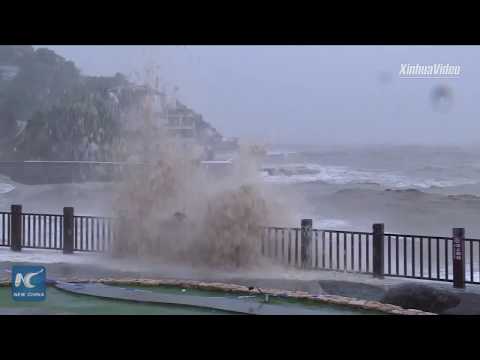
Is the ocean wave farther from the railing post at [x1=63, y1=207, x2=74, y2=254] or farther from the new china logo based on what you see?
the new china logo

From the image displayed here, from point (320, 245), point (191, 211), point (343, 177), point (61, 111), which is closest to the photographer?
point (343, 177)

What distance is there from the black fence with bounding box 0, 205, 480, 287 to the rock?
1.84ft

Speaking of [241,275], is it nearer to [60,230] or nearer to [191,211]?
[191,211]

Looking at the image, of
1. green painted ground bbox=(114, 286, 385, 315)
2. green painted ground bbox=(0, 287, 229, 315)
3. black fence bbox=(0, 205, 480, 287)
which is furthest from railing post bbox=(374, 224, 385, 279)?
green painted ground bbox=(0, 287, 229, 315)

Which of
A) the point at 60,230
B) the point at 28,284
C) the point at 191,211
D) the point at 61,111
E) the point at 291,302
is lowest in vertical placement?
the point at 291,302

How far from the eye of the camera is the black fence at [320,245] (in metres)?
6.82

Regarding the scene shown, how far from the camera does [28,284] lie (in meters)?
5.38

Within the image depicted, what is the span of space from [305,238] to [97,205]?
289cm

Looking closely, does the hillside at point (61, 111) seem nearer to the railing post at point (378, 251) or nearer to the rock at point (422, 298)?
the railing post at point (378, 251)

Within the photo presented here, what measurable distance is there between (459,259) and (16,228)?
5589mm

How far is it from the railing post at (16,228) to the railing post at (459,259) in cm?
544

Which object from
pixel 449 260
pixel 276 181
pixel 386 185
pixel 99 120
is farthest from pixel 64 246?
pixel 449 260

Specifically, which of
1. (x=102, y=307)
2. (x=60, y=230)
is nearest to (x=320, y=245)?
(x=102, y=307)
